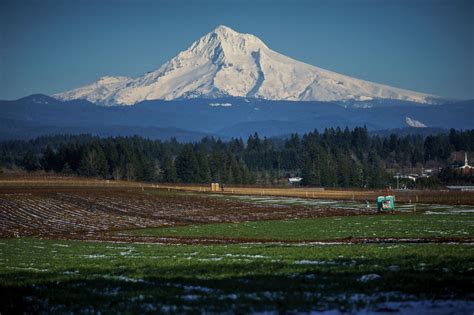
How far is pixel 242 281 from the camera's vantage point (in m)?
18.5

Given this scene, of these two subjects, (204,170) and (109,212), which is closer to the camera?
(109,212)

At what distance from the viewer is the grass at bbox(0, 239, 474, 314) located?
15539 mm

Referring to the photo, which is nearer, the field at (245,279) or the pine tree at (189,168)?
the field at (245,279)

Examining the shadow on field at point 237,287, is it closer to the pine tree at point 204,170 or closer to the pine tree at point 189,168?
the pine tree at point 204,170

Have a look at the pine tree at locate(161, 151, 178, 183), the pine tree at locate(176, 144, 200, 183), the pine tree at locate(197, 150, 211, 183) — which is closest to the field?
the pine tree at locate(197, 150, 211, 183)

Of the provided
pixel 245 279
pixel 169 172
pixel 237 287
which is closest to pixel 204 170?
pixel 169 172

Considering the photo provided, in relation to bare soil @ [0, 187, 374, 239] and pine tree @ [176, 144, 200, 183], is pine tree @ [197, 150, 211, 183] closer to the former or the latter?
pine tree @ [176, 144, 200, 183]

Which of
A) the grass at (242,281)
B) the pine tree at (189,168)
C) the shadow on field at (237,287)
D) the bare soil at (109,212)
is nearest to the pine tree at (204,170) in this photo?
the pine tree at (189,168)

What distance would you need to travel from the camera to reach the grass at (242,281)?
15.5 m

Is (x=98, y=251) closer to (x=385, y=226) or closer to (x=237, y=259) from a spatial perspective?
(x=237, y=259)

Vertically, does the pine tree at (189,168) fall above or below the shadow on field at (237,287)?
above

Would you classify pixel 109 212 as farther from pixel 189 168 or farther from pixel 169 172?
pixel 169 172

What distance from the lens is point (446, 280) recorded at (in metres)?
16.9

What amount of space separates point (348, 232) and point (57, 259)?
69.2 ft
